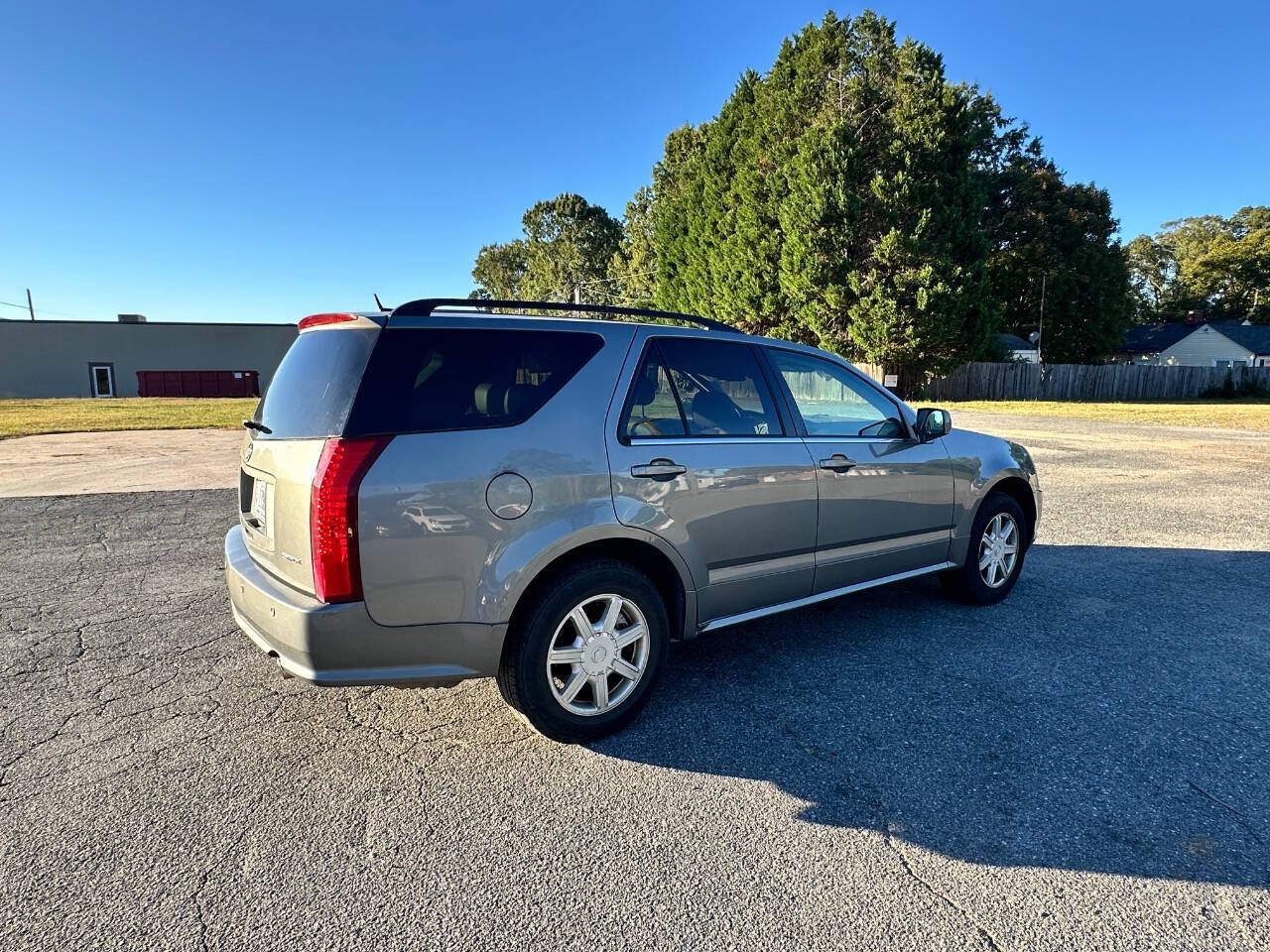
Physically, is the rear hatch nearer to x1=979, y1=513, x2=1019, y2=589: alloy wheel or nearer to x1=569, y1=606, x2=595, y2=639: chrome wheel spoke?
x1=569, y1=606, x2=595, y2=639: chrome wheel spoke

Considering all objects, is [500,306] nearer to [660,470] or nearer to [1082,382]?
[660,470]

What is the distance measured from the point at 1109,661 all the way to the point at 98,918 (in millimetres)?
4596

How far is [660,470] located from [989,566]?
297 cm

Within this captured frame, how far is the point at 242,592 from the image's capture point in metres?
3.04

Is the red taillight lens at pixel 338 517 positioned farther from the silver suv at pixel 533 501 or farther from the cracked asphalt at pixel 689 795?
the cracked asphalt at pixel 689 795

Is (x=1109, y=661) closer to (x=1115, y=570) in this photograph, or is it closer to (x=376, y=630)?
(x=1115, y=570)

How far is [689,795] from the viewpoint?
2.74 m

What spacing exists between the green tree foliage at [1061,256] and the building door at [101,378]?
59.3 metres

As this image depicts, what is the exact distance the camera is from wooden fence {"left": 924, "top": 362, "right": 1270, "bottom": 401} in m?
36.7

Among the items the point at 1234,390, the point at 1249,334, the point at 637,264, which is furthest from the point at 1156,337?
the point at 637,264

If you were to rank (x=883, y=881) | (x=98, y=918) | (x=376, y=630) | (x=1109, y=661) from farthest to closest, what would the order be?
(x=1109, y=661) → (x=376, y=630) → (x=883, y=881) → (x=98, y=918)

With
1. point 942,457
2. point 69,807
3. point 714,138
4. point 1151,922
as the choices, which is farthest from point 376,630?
point 714,138

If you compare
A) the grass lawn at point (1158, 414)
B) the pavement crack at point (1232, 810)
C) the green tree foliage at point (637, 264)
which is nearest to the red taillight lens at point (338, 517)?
the pavement crack at point (1232, 810)

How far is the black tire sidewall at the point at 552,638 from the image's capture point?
9.45 feet
